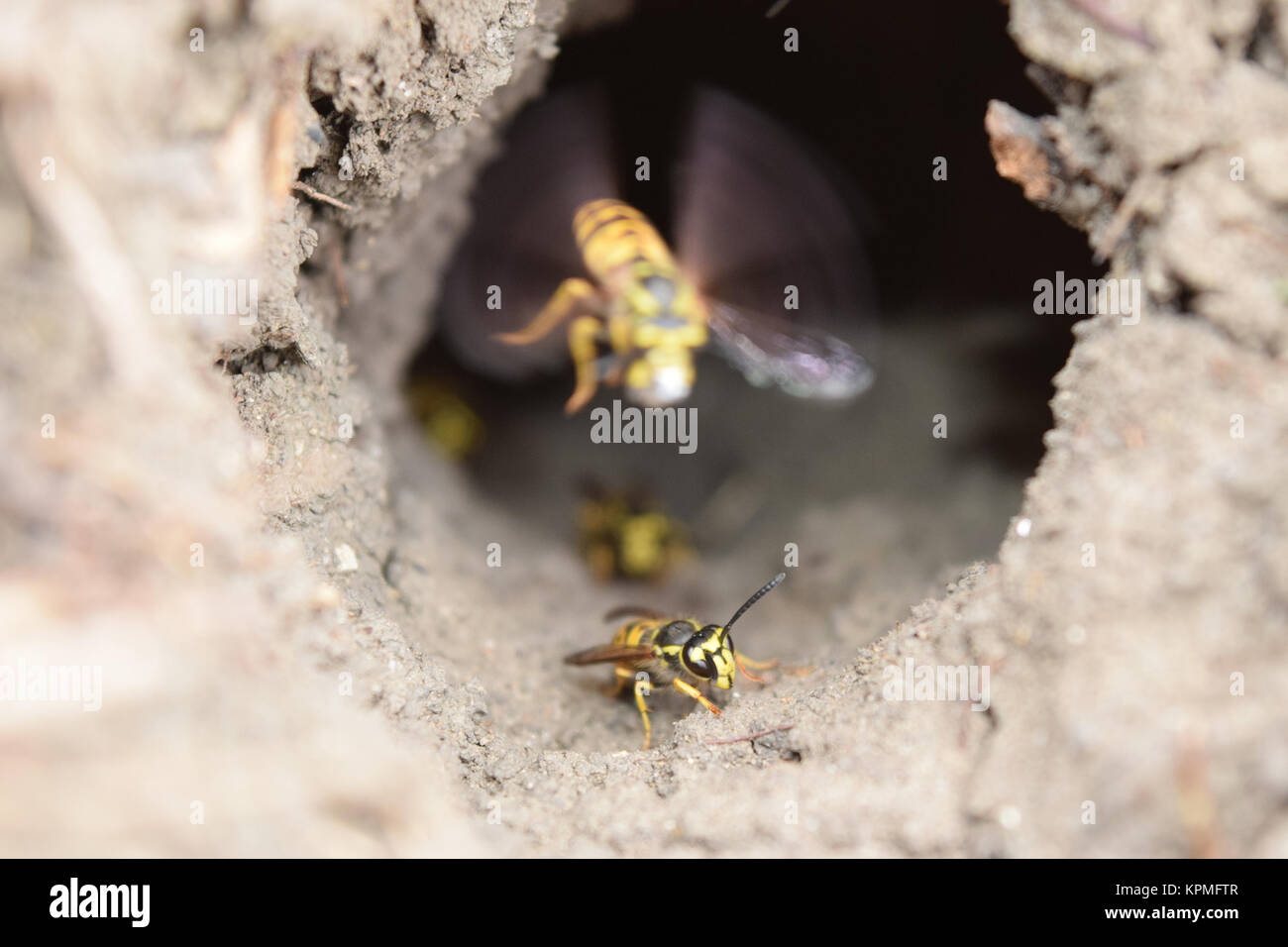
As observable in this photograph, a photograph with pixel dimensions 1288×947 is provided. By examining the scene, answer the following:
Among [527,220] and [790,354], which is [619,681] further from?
[527,220]

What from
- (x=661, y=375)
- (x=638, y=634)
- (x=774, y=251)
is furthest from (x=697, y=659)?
(x=774, y=251)

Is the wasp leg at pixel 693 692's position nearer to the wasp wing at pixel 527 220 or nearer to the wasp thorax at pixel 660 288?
the wasp thorax at pixel 660 288

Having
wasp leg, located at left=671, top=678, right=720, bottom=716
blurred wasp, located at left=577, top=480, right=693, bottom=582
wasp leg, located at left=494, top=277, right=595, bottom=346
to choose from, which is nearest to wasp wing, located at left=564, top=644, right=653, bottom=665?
wasp leg, located at left=671, top=678, right=720, bottom=716

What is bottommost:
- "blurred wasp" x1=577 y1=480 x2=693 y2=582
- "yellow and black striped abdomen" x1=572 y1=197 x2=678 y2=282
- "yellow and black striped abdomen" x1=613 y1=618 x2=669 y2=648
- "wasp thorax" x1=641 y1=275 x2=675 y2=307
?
"yellow and black striped abdomen" x1=613 y1=618 x2=669 y2=648

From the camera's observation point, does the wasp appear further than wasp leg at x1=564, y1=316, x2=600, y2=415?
No

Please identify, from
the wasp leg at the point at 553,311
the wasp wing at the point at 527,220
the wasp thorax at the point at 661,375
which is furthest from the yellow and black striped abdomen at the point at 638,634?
the wasp wing at the point at 527,220

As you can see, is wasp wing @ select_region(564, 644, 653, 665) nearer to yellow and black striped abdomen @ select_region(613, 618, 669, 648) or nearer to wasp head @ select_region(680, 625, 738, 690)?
yellow and black striped abdomen @ select_region(613, 618, 669, 648)

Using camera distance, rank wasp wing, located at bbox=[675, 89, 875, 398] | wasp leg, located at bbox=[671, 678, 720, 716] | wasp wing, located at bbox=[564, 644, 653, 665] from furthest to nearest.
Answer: wasp wing, located at bbox=[675, 89, 875, 398]
wasp wing, located at bbox=[564, 644, 653, 665]
wasp leg, located at bbox=[671, 678, 720, 716]

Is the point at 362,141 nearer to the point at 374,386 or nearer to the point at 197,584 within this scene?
the point at 374,386

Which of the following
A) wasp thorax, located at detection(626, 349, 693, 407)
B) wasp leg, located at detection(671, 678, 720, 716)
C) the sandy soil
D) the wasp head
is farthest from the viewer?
wasp thorax, located at detection(626, 349, 693, 407)
